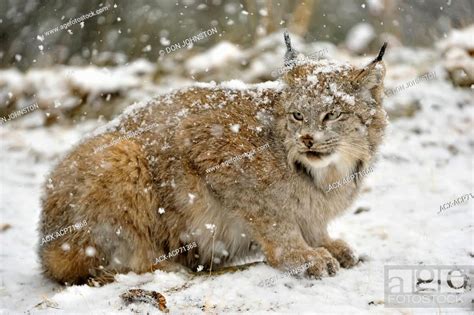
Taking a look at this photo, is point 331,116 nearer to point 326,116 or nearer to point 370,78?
point 326,116

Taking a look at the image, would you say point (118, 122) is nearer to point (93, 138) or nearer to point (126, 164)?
point (93, 138)

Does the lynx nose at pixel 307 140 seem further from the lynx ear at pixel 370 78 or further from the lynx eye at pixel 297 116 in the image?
the lynx ear at pixel 370 78

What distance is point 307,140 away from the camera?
5207mm

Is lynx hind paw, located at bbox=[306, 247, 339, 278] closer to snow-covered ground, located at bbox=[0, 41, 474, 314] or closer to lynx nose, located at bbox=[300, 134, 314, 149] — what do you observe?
snow-covered ground, located at bbox=[0, 41, 474, 314]

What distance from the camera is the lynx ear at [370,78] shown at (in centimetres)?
540

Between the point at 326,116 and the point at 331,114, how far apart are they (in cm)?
5

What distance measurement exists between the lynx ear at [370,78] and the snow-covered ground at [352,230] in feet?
1.74

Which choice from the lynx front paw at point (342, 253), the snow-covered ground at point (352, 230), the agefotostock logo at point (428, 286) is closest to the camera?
the agefotostock logo at point (428, 286)

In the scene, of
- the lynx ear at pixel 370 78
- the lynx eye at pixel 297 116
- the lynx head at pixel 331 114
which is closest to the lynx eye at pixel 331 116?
the lynx head at pixel 331 114

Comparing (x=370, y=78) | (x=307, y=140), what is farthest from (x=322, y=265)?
(x=370, y=78)

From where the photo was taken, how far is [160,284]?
5.19 metres

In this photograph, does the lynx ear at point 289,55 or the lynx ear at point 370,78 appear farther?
the lynx ear at point 289,55

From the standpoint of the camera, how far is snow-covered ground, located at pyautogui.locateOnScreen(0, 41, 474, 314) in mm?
4773

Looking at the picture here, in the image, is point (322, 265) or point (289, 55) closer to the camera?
point (322, 265)
